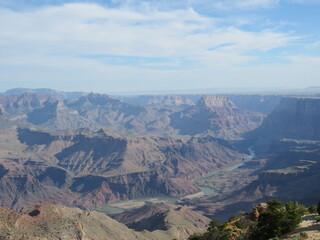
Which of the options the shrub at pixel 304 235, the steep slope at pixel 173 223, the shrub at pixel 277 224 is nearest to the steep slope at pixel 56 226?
the steep slope at pixel 173 223

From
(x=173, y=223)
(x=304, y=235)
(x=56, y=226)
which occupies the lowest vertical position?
(x=173, y=223)

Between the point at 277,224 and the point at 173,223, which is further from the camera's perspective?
the point at 173,223

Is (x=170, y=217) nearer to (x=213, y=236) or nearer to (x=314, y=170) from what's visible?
(x=213, y=236)

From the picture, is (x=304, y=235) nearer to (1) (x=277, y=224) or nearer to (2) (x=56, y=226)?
(1) (x=277, y=224)

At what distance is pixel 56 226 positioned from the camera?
226ft

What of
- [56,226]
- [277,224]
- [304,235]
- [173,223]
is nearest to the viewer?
[304,235]

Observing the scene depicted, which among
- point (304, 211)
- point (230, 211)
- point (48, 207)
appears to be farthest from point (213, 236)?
point (230, 211)

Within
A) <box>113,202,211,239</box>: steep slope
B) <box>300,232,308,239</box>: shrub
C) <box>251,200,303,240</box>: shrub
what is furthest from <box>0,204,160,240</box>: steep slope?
<box>300,232,308,239</box>: shrub

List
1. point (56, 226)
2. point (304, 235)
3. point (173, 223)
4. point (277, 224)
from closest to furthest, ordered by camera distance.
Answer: point (304, 235)
point (277, 224)
point (56, 226)
point (173, 223)

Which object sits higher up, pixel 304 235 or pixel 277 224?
pixel 304 235

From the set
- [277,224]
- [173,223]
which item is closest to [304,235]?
[277,224]

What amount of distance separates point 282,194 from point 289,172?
2508 cm

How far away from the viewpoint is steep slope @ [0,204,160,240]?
62.8 meters

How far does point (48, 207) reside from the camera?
76.1 m
